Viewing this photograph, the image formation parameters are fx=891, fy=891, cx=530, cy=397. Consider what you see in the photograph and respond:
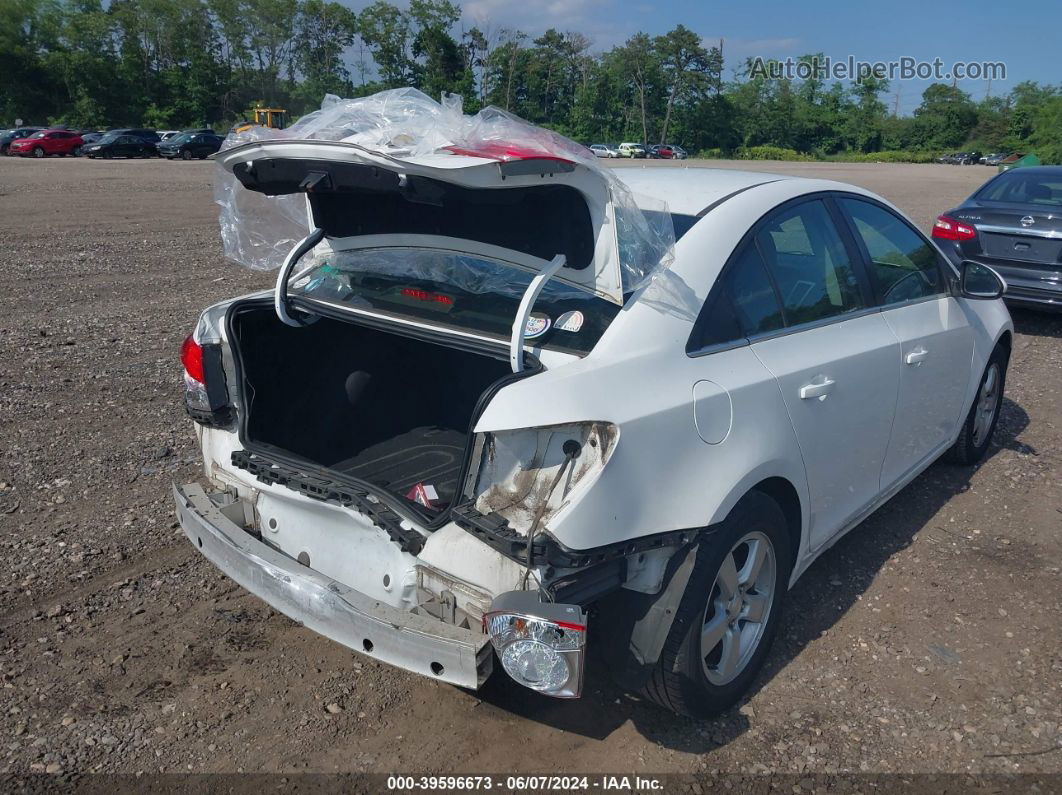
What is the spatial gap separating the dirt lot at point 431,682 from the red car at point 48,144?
41.9 meters

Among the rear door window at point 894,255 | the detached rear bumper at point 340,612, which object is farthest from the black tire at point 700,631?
the rear door window at point 894,255

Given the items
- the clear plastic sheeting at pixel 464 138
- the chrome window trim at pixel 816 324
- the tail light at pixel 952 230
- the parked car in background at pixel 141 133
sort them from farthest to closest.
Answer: the parked car in background at pixel 141 133 → the tail light at pixel 952 230 → the chrome window trim at pixel 816 324 → the clear plastic sheeting at pixel 464 138

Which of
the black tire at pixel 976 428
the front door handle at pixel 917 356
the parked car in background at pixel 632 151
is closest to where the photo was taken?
the front door handle at pixel 917 356

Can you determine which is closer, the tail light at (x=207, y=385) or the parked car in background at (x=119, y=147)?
the tail light at (x=207, y=385)

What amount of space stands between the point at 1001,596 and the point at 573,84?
307 ft

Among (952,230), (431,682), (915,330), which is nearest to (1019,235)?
(952,230)

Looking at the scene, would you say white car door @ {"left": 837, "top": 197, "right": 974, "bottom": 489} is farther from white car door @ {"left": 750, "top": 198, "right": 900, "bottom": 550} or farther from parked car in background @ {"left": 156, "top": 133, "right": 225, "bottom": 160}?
parked car in background @ {"left": 156, "top": 133, "right": 225, "bottom": 160}

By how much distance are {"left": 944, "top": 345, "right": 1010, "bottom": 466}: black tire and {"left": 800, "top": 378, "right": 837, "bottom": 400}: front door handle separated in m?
2.09

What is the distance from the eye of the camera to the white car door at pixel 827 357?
10.4 feet

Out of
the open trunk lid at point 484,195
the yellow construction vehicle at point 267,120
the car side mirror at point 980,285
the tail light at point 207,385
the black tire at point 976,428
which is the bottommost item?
the black tire at point 976,428

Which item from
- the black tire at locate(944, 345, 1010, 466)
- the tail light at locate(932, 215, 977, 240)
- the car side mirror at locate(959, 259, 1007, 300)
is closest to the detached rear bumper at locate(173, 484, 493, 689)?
the car side mirror at locate(959, 259, 1007, 300)

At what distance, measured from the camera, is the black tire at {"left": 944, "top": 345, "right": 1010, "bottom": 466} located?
5.00m

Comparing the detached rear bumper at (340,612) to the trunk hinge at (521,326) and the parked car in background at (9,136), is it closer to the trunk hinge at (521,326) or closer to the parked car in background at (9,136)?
the trunk hinge at (521,326)

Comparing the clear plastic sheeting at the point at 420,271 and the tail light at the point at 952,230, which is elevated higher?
the clear plastic sheeting at the point at 420,271
